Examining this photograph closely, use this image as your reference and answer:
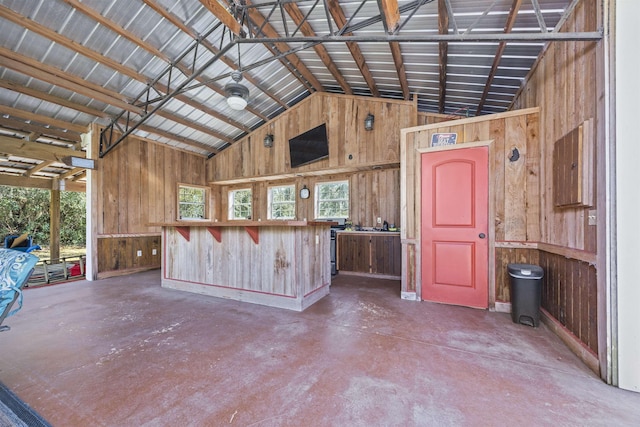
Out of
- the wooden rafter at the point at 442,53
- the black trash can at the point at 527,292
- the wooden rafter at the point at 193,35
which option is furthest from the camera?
the wooden rafter at the point at 193,35

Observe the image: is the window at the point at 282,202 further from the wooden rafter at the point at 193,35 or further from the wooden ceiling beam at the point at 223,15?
the wooden ceiling beam at the point at 223,15

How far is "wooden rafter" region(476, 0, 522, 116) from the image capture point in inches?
104

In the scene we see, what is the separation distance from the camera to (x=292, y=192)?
6.96m

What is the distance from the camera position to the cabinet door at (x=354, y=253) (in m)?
5.45

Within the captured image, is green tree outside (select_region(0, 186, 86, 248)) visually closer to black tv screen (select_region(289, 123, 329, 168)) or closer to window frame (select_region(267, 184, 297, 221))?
window frame (select_region(267, 184, 297, 221))

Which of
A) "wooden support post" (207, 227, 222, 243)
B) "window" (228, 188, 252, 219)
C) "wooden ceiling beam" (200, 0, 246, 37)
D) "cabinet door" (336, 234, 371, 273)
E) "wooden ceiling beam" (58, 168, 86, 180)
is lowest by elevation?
"cabinet door" (336, 234, 371, 273)

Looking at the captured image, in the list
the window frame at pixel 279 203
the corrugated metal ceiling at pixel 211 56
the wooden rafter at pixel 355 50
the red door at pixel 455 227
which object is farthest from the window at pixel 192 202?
the red door at pixel 455 227

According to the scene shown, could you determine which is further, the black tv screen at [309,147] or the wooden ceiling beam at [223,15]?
the black tv screen at [309,147]

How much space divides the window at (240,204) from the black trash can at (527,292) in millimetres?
6495

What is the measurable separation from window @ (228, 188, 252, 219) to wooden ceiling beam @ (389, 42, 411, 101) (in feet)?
16.3

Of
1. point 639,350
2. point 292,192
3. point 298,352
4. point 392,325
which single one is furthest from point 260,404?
point 292,192

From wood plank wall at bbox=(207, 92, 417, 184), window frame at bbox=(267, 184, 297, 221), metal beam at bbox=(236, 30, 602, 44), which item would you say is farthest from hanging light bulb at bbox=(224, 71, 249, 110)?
window frame at bbox=(267, 184, 297, 221)

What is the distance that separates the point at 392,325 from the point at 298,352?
3.82ft

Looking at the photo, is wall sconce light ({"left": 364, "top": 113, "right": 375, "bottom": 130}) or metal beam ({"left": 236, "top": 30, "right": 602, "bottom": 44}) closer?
metal beam ({"left": 236, "top": 30, "right": 602, "bottom": 44})
